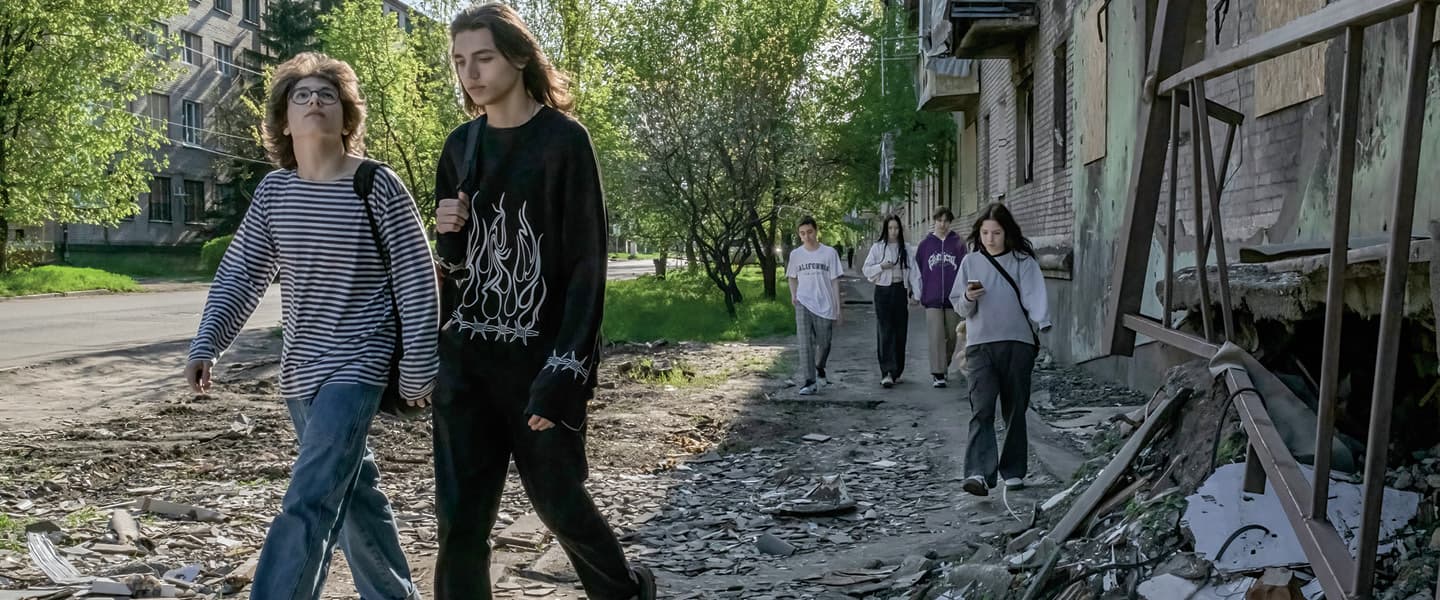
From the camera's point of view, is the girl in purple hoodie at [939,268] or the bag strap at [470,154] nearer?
the bag strap at [470,154]

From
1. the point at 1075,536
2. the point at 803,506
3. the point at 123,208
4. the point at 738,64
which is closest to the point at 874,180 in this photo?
the point at 738,64

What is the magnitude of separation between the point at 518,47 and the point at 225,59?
52589 millimetres

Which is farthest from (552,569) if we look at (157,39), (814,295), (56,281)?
(157,39)

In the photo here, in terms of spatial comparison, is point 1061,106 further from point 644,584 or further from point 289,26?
point 289,26

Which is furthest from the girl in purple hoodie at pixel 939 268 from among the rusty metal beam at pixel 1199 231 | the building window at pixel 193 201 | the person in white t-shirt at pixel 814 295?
the building window at pixel 193 201

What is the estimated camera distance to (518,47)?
3.29m

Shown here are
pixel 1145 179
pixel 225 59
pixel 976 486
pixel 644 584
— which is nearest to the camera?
pixel 644 584

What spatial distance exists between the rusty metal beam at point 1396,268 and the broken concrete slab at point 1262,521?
0.89m

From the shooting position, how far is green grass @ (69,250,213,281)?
131 feet

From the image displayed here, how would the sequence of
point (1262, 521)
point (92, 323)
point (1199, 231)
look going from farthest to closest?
point (92, 323)
point (1199, 231)
point (1262, 521)

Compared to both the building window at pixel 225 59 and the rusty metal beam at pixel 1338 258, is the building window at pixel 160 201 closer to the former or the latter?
the building window at pixel 225 59

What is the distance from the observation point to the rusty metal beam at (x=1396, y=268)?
2133 mm

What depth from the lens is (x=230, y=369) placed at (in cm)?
1296

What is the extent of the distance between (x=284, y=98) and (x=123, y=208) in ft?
96.6
